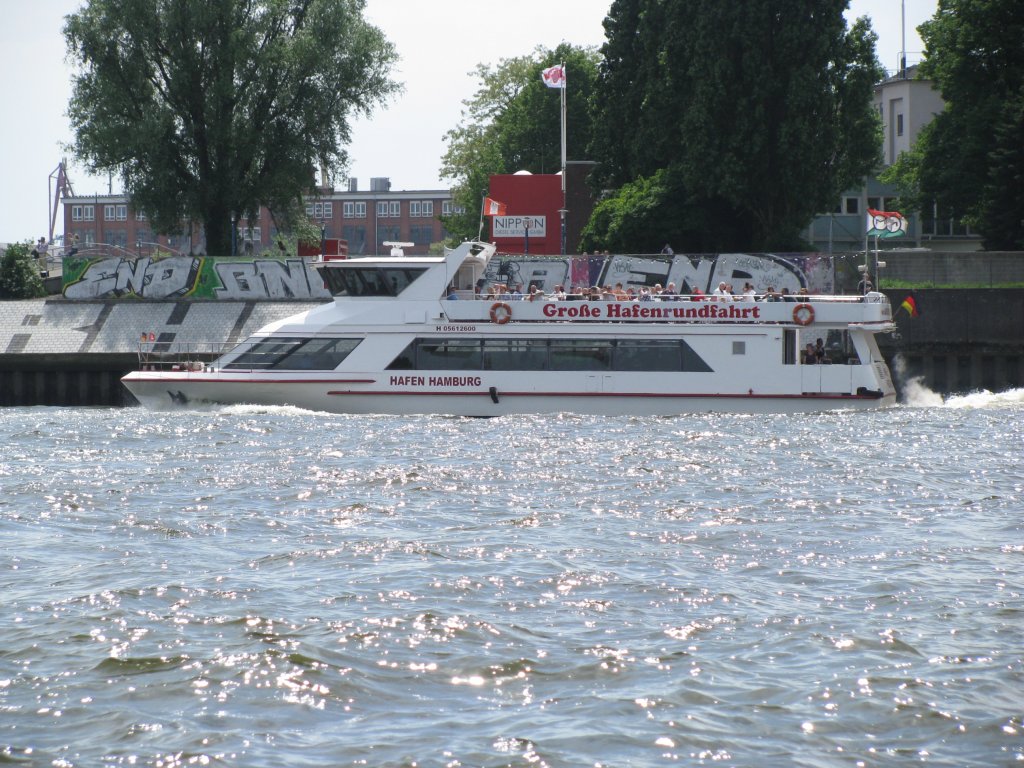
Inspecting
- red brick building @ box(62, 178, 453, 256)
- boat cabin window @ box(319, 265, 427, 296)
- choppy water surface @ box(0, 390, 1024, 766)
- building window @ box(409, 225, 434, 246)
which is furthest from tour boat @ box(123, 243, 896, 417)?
building window @ box(409, 225, 434, 246)

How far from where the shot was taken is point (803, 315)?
97.8 ft

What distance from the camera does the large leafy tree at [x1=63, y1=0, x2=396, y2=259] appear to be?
4903 cm

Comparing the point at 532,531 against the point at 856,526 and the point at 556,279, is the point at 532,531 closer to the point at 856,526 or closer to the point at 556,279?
the point at 856,526

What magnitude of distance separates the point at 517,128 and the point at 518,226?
18.8 m

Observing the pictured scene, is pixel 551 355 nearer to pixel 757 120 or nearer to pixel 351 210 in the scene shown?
pixel 757 120

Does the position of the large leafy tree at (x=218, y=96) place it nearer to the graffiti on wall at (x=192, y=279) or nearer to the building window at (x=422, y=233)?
the graffiti on wall at (x=192, y=279)

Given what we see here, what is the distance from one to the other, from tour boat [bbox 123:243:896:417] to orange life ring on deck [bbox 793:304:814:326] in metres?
0.02

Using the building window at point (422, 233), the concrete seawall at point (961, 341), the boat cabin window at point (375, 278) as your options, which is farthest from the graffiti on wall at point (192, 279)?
the building window at point (422, 233)

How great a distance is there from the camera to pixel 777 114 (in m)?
47.1

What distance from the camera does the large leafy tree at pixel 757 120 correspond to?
152 ft

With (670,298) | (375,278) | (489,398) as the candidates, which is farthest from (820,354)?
(375,278)

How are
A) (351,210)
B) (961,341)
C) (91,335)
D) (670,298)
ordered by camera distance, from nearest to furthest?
(670,298)
(961,341)
(91,335)
(351,210)

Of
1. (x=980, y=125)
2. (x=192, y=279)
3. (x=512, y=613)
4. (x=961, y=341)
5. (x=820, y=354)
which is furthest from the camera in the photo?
(x=980, y=125)

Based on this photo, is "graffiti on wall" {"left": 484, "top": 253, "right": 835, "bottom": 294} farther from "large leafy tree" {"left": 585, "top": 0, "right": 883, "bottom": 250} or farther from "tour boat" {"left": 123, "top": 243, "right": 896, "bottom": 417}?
"tour boat" {"left": 123, "top": 243, "right": 896, "bottom": 417}
